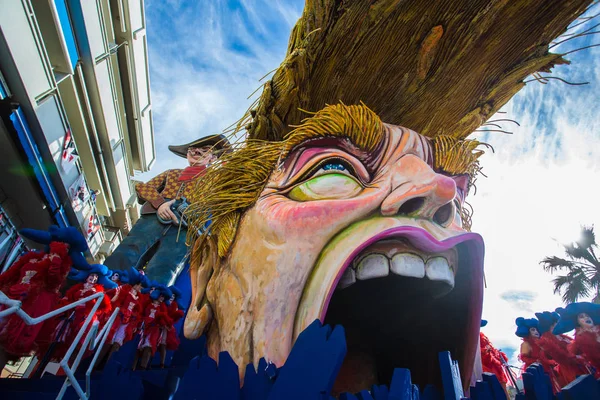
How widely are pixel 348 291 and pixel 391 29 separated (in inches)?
39.8

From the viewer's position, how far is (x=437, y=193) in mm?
1248

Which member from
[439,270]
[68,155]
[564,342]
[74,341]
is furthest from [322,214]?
[68,155]

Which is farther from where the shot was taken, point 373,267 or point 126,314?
point 126,314

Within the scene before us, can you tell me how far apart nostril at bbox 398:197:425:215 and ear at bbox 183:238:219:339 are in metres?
0.77

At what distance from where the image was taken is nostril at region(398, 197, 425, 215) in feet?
4.18

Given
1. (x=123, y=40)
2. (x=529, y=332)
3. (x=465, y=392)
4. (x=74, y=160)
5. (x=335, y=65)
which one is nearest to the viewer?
(x=465, y=392)

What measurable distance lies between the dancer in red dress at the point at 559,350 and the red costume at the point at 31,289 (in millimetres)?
3321

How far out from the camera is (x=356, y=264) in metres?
1.21

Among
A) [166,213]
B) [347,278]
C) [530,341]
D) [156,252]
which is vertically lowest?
[347,278]

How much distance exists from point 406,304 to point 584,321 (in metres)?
1.60

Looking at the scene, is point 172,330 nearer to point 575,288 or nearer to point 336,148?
point 336,148

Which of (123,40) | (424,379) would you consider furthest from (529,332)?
(123,40)

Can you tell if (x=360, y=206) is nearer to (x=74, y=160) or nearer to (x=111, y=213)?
(x=74, y=160)

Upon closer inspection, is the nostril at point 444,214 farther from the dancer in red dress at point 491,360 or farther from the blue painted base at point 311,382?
the dancer in red dress at point 491,360
